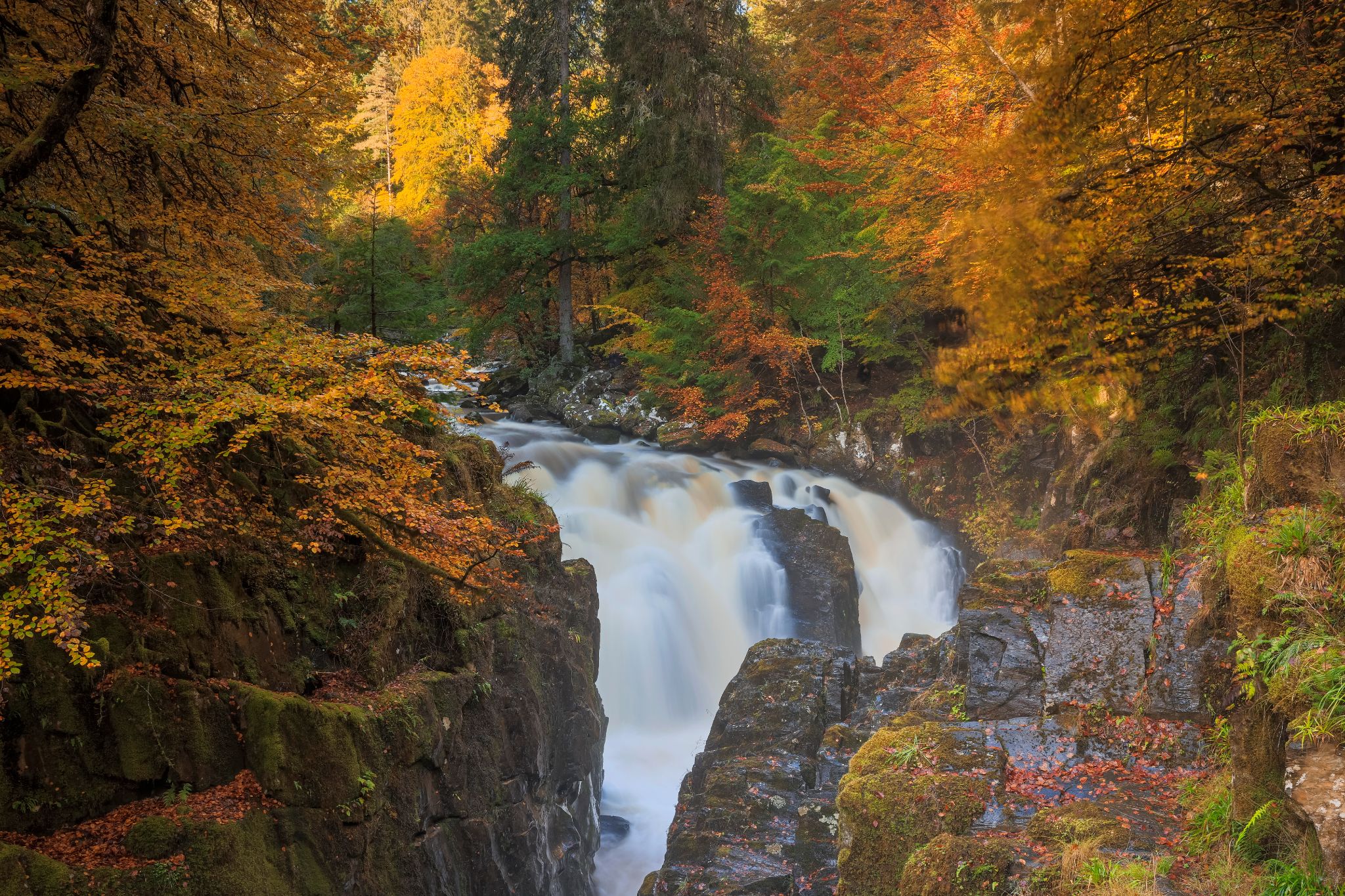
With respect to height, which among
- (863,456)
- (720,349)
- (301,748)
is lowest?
(301,748)

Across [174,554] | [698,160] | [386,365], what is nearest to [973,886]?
[386,365]

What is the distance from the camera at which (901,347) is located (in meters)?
19.8

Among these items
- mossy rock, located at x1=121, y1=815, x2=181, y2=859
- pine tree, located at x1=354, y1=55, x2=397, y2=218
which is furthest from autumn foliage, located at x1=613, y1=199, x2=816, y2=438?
pine tree, located at x1=354, y1=55, x2=397, y2=218

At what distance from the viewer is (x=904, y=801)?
6.76m

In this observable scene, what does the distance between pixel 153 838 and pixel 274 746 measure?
94 centimetres

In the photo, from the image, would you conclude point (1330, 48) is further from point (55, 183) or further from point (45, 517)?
point (55, 183)

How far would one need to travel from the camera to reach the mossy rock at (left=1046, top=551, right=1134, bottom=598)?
27.7ft

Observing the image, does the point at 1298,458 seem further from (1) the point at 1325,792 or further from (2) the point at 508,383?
(2) the point at 508,383

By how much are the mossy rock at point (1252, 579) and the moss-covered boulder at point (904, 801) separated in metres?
2.32

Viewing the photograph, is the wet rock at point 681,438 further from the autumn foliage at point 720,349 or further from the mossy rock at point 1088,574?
the mossy rock at point 1088,574

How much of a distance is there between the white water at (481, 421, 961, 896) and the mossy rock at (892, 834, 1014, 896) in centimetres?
658

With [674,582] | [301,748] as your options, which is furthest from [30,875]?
[674,582]

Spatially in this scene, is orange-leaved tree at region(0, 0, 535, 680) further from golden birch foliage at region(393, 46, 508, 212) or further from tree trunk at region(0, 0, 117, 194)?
golden birch foliage at region(393, 46, 508, 212)

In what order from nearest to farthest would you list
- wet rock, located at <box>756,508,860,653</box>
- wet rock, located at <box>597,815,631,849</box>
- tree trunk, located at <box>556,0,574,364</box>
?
wet rock, located at <box>597,815,631,849</box>, wet rock, located at <box>756,508,860,653</box>, tree trunk, located at <box>556,0,574,364</box>
